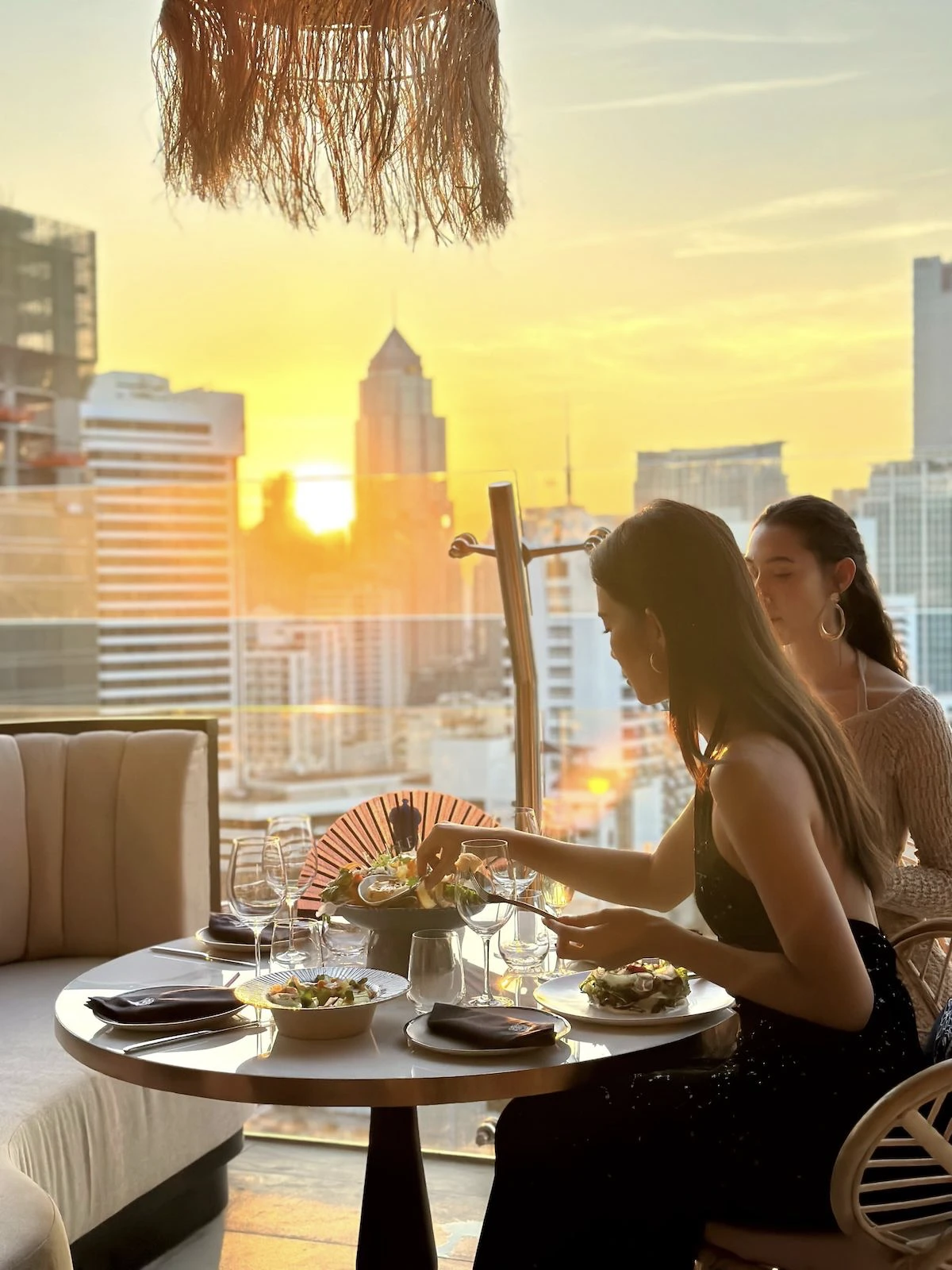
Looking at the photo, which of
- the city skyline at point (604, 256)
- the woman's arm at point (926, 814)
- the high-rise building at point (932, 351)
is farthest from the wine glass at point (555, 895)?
the high-rise building at point (932, 351)

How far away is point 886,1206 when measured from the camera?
1.50 m

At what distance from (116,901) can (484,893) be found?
163cm

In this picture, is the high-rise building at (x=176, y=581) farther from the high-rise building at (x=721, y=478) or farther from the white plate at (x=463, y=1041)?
the white plate at (x=463, y=1041)

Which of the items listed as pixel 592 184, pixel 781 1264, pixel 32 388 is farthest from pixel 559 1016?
pixel 32 388

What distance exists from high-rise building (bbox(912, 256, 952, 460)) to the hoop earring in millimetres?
1890

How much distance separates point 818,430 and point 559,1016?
336cm

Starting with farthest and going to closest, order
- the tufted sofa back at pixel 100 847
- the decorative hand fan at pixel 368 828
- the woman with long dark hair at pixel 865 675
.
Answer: the tufted sofa back at pixel 100 847 < the decorative hand fan at pixel 368 828 < the woman with long dark hair at pixel 865 675

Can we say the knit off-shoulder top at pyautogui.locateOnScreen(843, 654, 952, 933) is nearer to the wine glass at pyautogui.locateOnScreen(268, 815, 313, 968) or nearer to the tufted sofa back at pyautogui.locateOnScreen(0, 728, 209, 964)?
the wine glass at pyautogui.locateOnScreen(268, 815, 313, 968)

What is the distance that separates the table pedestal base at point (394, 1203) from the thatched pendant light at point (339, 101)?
1412 mm

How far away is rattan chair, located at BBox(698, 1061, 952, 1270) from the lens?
55.7 inches

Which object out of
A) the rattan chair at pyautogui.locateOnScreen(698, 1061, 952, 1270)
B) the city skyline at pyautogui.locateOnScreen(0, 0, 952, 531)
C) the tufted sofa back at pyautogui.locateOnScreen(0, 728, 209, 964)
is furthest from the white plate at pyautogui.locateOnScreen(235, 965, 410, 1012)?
the city skyline at pyautogui.locateOnScreen(0, 0, 952, 531)

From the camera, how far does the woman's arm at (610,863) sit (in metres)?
2.07

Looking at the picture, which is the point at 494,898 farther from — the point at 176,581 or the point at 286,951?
the point at 176,581

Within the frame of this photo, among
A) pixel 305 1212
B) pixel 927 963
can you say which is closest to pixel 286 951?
pixel 927 963
